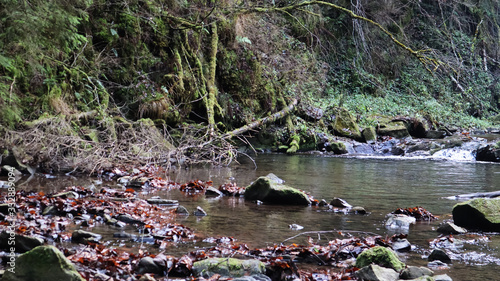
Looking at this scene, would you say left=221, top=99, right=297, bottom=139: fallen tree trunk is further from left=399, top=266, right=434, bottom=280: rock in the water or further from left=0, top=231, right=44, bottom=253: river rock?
left=399, top=266, right=434, bottom=280: rock in the water

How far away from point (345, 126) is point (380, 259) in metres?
13.6

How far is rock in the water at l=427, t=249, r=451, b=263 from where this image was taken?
3949 millimetres

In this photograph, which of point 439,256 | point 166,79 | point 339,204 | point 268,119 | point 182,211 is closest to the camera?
point 439,256

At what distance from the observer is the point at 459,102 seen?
25734 mm

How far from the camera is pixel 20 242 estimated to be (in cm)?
357

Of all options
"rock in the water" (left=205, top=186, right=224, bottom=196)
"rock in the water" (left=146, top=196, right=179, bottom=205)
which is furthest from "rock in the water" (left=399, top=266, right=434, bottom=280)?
"rock in the water" (left=205, top=186, right=224, bottom=196)

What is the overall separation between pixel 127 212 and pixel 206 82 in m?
8.47

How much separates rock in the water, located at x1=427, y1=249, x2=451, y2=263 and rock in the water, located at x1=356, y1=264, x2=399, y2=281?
657 mm

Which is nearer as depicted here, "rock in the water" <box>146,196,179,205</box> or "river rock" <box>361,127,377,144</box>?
"rock in the water" <box>146,196,179,205</box>

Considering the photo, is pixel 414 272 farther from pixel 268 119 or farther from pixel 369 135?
pixel 369 135

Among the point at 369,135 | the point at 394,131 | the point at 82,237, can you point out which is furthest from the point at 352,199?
the point at 394,131

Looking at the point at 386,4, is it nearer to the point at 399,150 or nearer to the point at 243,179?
the point at 399,150

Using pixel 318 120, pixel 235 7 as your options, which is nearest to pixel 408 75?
pixel 318 120

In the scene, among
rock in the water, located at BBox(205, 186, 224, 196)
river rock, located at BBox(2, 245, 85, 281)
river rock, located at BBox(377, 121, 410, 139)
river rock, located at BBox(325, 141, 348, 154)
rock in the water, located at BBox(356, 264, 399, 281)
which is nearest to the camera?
river rock, located at BBox(2, 245, 85, 281)
